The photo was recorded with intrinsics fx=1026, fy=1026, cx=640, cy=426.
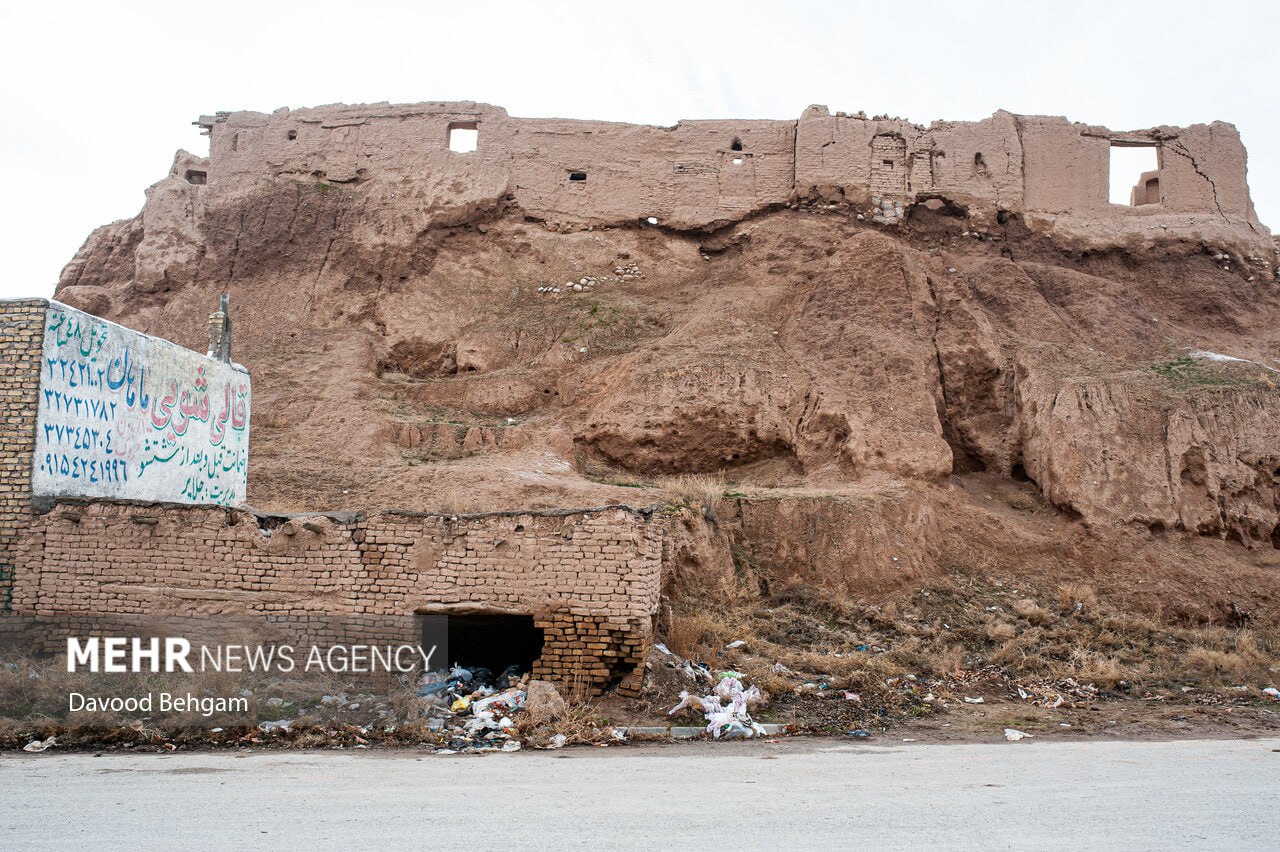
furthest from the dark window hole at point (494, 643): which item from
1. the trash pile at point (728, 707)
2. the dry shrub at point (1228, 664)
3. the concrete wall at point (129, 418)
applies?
the dry shrub at point (1228, 664)

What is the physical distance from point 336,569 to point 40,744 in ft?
9.03

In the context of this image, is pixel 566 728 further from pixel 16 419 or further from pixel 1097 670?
pixel 1097 670

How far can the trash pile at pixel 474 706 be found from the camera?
8602 mm

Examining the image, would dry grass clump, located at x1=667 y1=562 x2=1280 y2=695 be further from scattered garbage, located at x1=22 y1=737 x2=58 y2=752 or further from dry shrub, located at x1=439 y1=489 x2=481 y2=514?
scattered garbage, located at x1=22 y1=737 x2=58 y2=752

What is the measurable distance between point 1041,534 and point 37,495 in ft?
43.4

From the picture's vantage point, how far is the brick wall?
33.1 feet

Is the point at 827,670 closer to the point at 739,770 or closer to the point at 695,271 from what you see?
the point at 739,770

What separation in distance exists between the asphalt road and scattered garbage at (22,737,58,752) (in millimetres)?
290

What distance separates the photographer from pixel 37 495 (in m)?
10.2

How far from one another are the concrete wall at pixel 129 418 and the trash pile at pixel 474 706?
441 cm

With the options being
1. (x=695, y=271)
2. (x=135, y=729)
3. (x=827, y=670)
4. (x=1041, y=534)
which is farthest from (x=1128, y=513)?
(x=135, y=729)

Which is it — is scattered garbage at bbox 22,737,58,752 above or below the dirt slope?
below

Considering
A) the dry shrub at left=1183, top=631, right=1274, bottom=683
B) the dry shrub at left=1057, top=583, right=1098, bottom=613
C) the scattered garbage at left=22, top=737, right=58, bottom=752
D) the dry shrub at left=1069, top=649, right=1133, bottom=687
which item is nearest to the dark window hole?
the scattered garbage at left=22, top=737, right=58, bottom=752

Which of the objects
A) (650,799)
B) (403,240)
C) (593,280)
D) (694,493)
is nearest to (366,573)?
(650,799)
